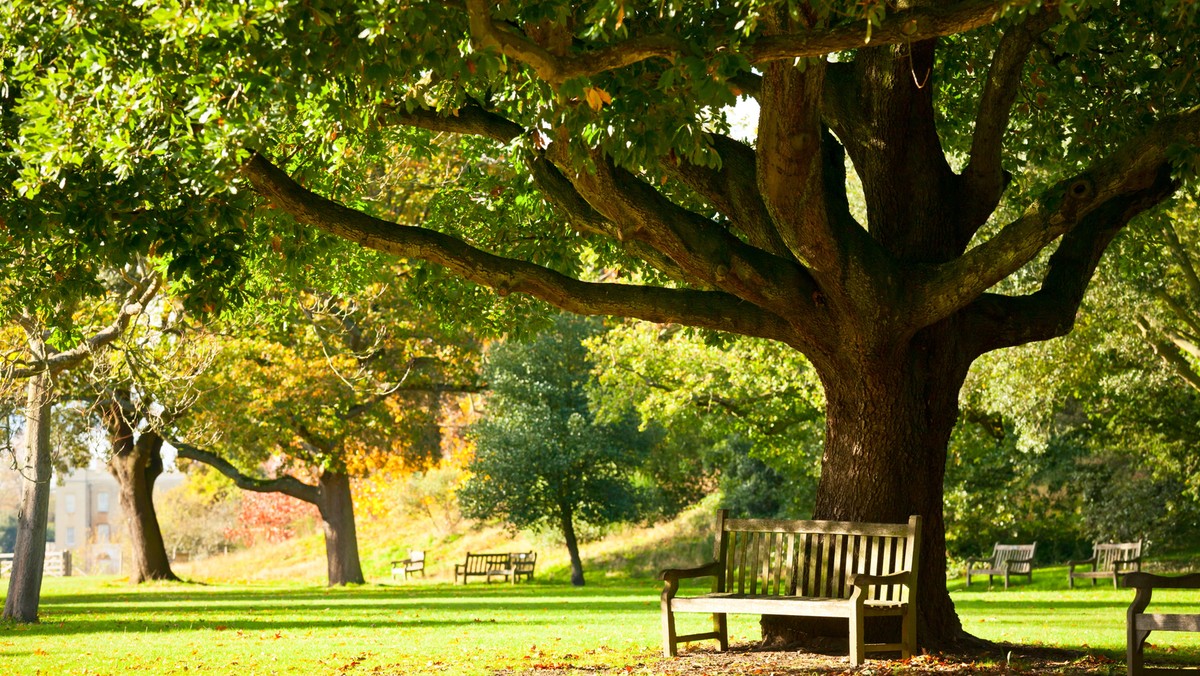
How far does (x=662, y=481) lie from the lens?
37312mm

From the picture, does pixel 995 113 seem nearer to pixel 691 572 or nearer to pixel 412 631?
pixel 691 572

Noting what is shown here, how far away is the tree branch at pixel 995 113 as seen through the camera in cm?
947

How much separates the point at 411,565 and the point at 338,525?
785 cm

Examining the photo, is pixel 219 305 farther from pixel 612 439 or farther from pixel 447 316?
pixel 612 439

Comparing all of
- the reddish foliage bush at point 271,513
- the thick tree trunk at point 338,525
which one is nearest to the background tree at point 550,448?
the thick tree trunk at point 338,525

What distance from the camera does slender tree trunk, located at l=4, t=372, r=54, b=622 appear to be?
55.5 feet

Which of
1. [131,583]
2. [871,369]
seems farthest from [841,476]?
[131,583]

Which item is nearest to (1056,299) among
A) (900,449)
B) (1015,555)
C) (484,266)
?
(900,449)

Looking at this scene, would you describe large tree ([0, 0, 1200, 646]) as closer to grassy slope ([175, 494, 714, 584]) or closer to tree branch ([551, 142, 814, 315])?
tree branch ([551, 142, 814, 315])

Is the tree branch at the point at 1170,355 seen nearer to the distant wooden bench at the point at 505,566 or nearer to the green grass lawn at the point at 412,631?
the green grass lawn at the point at 412,631

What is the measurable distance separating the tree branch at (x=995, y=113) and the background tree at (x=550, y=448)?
66.0ft

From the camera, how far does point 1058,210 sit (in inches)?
350

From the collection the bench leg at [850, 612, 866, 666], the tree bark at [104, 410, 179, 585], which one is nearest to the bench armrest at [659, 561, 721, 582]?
the bench leg at [850, 612, 866, 666]

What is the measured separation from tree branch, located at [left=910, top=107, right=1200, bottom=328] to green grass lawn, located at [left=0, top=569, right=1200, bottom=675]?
3.08 metres
